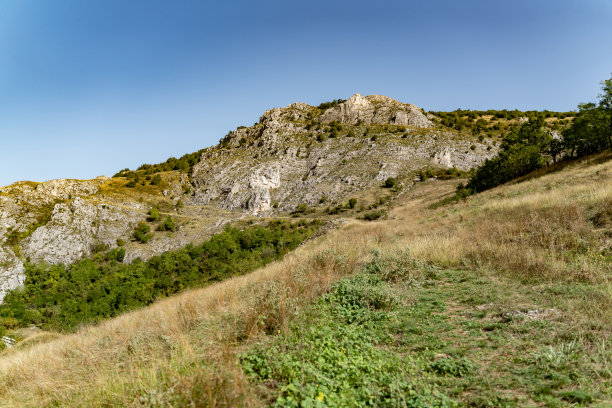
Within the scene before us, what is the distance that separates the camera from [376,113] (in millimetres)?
90375

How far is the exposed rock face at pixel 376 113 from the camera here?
84.8m

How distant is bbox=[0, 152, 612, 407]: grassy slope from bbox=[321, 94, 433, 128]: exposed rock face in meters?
84.0

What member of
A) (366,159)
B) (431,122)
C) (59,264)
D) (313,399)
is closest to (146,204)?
(59,264)

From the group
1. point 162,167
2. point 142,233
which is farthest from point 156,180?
point 142,233

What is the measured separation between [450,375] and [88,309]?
43.8m

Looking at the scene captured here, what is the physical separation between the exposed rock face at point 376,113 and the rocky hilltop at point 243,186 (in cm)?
39

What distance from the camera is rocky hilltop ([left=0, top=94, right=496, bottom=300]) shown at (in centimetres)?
5509

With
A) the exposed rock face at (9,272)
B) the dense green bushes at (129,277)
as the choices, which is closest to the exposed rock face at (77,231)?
the exposed rock face at (9,272)

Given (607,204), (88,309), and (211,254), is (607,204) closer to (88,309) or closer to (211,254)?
(211,254)

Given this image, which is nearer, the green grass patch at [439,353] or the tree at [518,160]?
the green grass patch at [439,353]

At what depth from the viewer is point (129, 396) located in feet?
9.92

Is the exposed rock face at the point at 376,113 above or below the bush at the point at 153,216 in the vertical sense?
above

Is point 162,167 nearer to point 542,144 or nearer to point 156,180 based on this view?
point 156,180

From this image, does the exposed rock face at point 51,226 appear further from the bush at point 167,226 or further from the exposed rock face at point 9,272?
the bush at point 167,226
